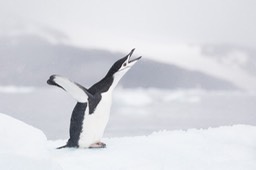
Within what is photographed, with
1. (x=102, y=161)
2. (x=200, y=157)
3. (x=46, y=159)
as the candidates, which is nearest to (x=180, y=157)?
(x=200, y=157)

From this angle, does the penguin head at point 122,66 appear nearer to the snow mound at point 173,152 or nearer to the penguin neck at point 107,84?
the penguin neck at point 107,84

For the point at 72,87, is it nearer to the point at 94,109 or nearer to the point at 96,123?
the point at 94,109

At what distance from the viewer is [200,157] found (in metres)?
5.60

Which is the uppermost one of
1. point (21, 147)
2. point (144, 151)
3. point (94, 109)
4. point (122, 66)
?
point (122, 66)

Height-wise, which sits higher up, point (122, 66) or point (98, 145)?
point (122, 66)

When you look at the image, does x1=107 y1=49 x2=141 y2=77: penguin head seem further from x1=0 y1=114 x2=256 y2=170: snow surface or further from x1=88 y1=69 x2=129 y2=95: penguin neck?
x1=0 y1=114 x2=256 y2=170: snow surface

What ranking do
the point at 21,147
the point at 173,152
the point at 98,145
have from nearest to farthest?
the point at 21,147 < the point at 173,152 < the point at 98,145

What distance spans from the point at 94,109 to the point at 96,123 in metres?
0.15

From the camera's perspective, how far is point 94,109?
5676mm

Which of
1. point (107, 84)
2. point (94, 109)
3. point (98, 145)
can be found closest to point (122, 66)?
point (107, 84)

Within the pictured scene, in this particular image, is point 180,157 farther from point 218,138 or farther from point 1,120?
point 1,120

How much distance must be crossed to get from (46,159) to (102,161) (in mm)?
723

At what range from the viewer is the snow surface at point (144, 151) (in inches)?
176

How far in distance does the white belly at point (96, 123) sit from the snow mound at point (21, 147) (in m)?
0.95
